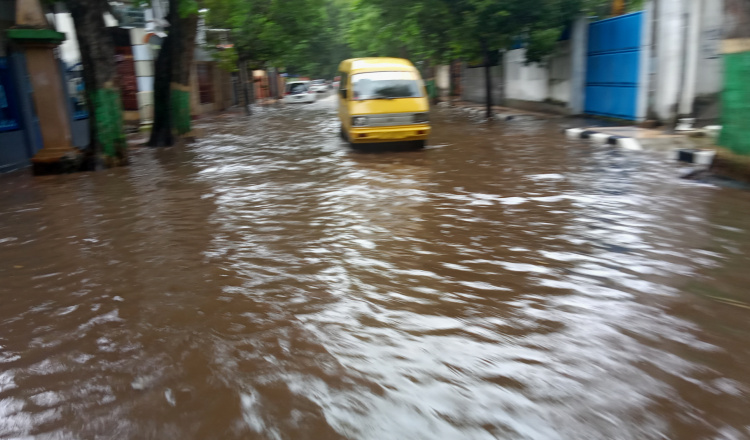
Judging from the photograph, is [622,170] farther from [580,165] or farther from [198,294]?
[198,294]

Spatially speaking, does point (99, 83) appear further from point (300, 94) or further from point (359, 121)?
point (300, 94)

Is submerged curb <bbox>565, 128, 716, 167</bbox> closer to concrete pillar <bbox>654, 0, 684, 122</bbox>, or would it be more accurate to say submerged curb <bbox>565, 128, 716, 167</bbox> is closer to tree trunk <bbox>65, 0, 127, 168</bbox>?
concrete pillar <bbox>654, 0, 684, 122</bbox>

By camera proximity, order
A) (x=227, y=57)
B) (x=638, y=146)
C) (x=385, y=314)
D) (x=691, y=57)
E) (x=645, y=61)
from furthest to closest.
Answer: (x=227, y=57) → (x=645, y=61) → (x=691, y=57) → (x=638, y=146) → (x=385, y=314)

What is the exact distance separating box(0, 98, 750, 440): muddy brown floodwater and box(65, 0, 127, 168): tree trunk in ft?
12.4

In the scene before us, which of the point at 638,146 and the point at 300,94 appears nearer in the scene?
the point at 638,146

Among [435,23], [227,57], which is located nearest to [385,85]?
[435,23]

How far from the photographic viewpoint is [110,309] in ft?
15.8

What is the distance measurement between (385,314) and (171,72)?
44.9ft

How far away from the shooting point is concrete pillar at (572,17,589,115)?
18703 mm

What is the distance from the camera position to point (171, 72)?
16.2 metres

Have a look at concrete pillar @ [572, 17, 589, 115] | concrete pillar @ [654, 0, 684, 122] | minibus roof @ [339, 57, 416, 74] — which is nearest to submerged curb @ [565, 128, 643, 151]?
concrete pillar @ [654, 0, 684, 122]

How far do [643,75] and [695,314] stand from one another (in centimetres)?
1225

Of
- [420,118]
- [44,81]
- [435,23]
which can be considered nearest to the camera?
[44,81]

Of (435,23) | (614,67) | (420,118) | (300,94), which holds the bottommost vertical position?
(300,94)
